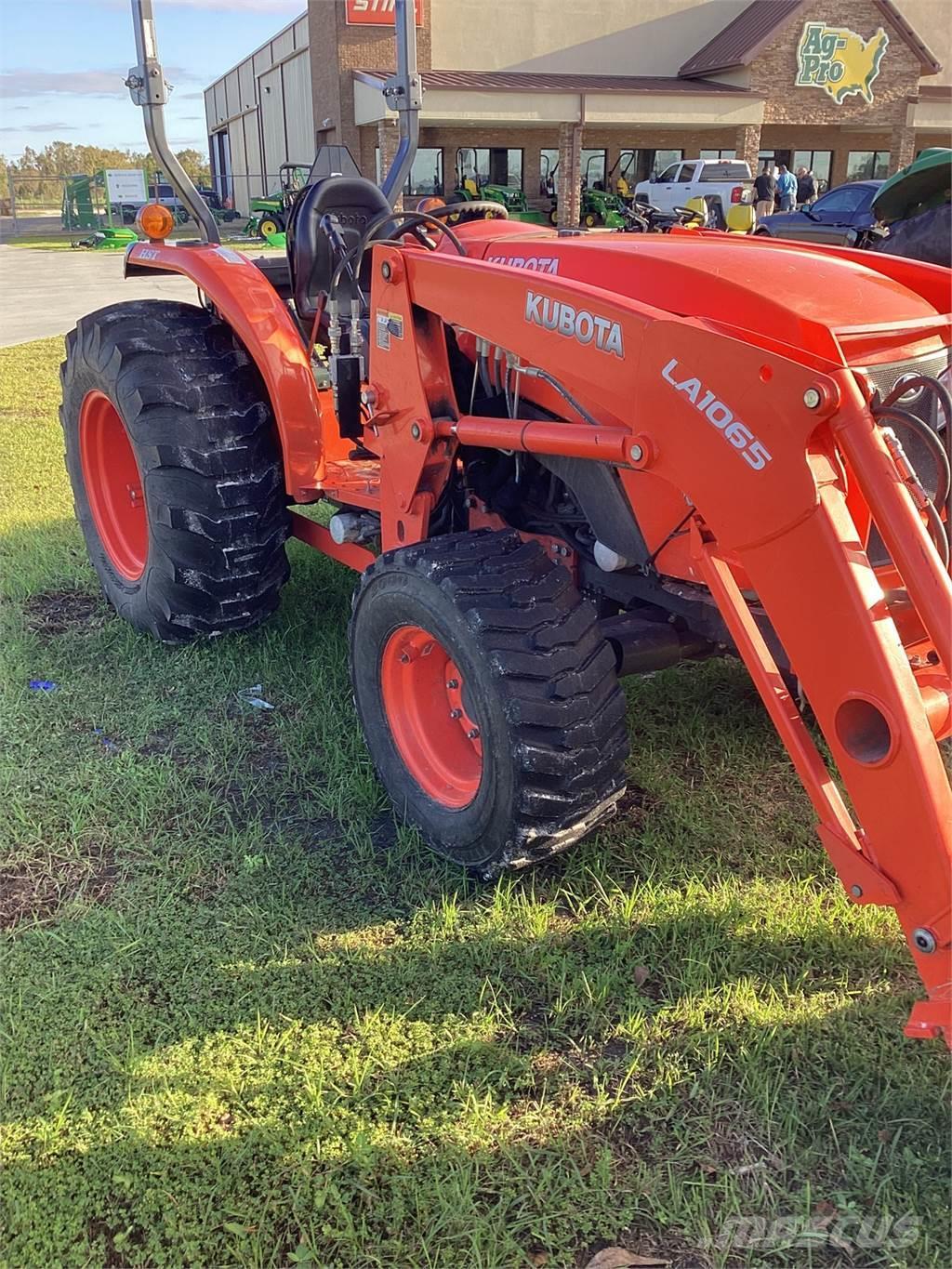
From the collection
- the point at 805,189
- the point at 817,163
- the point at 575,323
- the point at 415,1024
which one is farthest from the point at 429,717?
the point at 817,163

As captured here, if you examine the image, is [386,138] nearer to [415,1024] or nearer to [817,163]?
[817,163]

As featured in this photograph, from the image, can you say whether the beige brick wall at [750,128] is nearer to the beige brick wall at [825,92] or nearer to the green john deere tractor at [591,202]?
the beige brick wall at [825,92]

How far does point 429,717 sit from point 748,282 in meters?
1.43

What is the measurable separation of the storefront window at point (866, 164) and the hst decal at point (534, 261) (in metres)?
32.2

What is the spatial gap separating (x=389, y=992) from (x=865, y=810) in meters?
1.13

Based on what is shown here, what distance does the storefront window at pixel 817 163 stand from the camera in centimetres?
3027

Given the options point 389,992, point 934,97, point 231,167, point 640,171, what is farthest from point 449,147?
point 389,992

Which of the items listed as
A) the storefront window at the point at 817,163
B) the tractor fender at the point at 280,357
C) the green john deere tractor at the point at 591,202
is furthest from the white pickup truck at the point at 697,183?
the tractor fender at the point at 280,357

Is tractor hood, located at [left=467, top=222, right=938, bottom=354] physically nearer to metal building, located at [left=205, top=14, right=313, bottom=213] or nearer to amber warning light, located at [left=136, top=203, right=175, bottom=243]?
amber warning light, located at [left=136, top=203, right=175, bottom=243]

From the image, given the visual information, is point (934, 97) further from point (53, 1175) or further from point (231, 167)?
point (53, 1175)

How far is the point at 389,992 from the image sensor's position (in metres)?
2.41

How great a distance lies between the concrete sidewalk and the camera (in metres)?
13.5

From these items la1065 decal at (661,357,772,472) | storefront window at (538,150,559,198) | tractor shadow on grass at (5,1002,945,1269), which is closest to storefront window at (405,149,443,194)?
storefront window at (538,150,559,198)

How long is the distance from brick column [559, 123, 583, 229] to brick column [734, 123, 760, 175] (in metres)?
4.20
